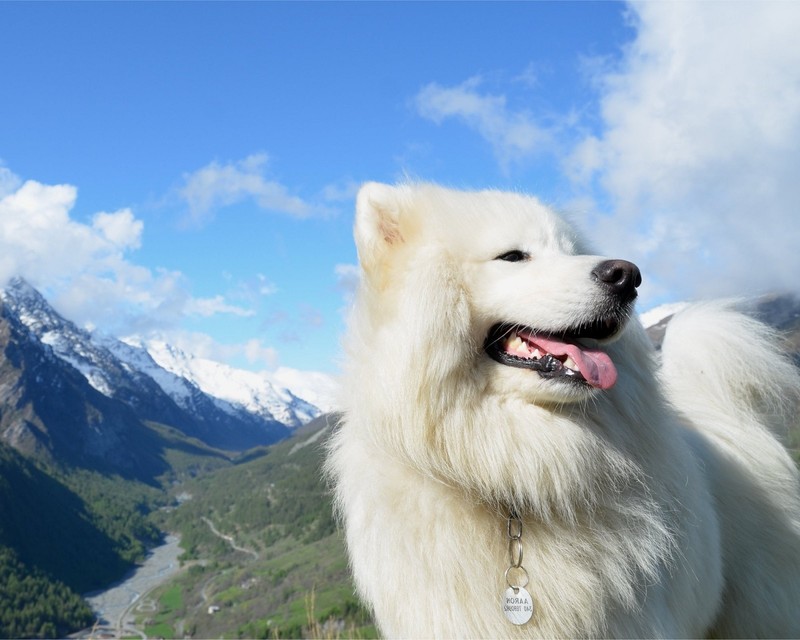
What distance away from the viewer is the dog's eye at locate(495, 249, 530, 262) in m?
4.01

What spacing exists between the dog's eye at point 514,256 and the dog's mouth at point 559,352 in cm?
43

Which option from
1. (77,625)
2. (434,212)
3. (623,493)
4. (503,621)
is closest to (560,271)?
(434,212)

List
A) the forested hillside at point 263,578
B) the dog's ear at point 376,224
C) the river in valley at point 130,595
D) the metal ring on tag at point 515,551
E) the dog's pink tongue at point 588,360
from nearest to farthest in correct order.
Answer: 1. the dog's pink tongue at point 588,360
2. the metal ring on tag at point 515,551
3. the dog's ear at point 376,224
4. the forested hillside at point 263,578
5. the river in valley at point 130,595

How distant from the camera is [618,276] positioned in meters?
3.62

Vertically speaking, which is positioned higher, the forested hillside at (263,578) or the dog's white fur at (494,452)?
the dog's white fur at (494,452)

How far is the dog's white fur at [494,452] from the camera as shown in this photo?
3.63 meters

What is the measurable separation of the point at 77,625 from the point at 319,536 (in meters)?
53.9

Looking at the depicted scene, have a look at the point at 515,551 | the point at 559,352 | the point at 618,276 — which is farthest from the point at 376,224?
the point at 515,551

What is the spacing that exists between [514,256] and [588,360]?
0.79m

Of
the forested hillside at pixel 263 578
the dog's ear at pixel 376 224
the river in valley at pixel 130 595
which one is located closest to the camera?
the dog's ear at pixel 376 224

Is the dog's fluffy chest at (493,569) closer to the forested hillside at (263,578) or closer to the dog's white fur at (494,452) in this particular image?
the dog's white fur at (494,452)

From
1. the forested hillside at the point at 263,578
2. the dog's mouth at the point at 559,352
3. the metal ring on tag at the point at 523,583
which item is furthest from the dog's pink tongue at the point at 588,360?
the forested hillside at the point at 263,578

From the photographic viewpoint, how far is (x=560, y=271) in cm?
375

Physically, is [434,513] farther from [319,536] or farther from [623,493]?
[319,536]
